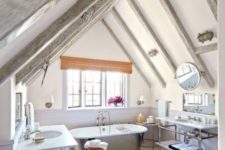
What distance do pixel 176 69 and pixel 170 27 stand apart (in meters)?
1.11

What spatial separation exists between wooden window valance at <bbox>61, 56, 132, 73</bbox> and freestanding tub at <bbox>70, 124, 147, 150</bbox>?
148 cm

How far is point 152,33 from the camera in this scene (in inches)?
174

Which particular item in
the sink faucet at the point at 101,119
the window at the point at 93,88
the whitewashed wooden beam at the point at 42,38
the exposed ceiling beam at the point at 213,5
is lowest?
the sink faucet at the point at 101,119

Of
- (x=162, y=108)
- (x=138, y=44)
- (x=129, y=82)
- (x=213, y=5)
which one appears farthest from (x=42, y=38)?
(x=162, y=108)

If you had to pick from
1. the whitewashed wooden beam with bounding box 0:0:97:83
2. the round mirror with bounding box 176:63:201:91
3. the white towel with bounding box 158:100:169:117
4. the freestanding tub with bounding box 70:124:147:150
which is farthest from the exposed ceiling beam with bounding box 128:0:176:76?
the whitewashed wooden beam with bounding box 0:0:97:83

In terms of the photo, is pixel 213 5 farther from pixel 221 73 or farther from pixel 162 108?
pixel 162 108

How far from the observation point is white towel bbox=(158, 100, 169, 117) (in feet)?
17.4

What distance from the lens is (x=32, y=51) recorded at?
1800 millimetres

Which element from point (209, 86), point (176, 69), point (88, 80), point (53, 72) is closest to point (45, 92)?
point (53, 72)

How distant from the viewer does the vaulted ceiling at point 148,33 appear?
252 centimetres

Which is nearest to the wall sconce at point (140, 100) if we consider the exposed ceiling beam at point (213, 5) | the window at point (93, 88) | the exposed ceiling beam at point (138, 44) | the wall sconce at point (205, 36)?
the window at point (93, 88)

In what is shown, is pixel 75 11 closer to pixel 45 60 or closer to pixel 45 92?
pixel 45 60

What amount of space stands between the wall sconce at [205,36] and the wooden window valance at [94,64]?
7.72 feet

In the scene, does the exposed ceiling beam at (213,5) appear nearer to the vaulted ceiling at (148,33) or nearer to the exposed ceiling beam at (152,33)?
the vaulted ceiling at (148,33)
